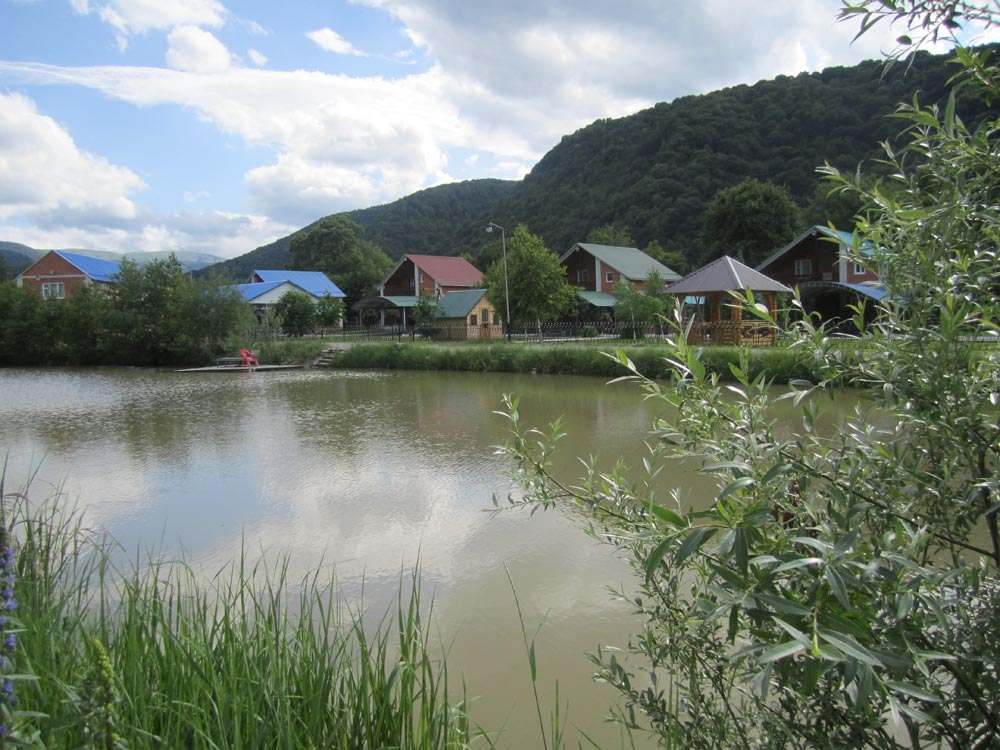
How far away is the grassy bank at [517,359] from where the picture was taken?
624 inches

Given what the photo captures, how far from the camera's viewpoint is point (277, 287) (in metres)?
Answer: 41.2

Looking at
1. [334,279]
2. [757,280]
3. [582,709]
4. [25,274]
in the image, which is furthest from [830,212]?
[25,274]

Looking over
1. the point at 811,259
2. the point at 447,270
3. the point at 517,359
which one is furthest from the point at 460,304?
the point at 811,259

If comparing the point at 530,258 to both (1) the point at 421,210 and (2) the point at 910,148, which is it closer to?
(2) the point at 910,148

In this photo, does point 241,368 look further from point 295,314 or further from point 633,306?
point 633,306

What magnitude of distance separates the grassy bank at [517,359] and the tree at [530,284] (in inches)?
304

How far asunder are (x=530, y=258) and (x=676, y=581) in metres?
28.1

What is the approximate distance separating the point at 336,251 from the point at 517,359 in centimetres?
4606

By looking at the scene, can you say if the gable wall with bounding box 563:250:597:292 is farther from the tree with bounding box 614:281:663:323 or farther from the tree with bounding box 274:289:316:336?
the tree with bounding box 274:289:316:336

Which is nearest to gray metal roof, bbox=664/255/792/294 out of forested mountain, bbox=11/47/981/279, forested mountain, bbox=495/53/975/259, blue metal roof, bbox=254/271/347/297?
forested mountain, bbox=11/47/981/279

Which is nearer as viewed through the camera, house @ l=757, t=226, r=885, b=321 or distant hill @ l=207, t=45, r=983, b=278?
house @ l=757, t=226, r=885, b=321

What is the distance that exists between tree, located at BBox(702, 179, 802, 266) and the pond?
29.3 m

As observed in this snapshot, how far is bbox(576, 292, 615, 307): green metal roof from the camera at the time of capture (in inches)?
1389

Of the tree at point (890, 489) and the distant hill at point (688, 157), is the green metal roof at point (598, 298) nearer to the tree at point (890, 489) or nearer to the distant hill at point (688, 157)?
the distant hill at point (688, 157)
